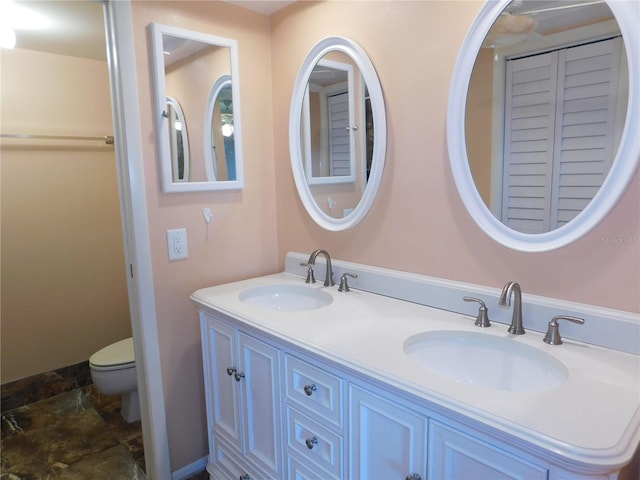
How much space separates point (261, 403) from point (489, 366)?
76 centimetres

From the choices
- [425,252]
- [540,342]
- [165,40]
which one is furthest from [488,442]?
[165,40]

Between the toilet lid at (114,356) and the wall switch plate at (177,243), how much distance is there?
835mm

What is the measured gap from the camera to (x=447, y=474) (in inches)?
36.0

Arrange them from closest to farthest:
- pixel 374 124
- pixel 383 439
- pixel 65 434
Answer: pixel 383 439 < pixel 374 124 < pixel 65 434

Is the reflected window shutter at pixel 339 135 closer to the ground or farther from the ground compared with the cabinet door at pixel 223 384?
farther from the ground

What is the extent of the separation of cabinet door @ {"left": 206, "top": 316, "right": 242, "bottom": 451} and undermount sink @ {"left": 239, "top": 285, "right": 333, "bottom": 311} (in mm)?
199

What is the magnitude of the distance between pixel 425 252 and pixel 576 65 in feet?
2.31

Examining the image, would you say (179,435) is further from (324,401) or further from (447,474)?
(447,474)

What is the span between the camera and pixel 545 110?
46.0 inches

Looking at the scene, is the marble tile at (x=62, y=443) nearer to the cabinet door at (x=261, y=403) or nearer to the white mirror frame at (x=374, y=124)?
the cabinet door at (x=261, y=403)

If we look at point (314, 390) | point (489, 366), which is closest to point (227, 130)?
point (314, 390)

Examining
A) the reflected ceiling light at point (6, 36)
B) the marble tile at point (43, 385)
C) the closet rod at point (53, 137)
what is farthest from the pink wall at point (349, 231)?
the marble tile at point (43, 385)

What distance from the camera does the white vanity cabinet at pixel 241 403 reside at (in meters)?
1.39

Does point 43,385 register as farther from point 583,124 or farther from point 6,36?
point 583,124
